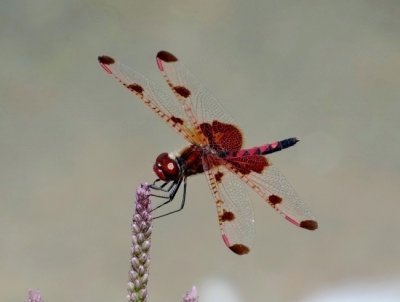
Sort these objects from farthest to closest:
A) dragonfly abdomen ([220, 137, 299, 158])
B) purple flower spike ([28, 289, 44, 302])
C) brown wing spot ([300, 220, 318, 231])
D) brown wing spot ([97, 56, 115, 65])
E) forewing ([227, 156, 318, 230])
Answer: dragonfly abdomen ([220, 137, 299, 158])
forewing ([227, 156, 318, 230])
brown wing spot ([97, 56, 115, 65])
brown wing spot ([300, 220, 318, 231])
purple flower spike ([28, 289, 44, 302])

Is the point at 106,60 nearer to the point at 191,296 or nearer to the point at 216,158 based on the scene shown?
the point at 216,158

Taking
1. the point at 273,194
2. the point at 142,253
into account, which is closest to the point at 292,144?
the point at 273,194

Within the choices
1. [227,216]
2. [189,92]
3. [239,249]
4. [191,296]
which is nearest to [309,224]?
[239,249]

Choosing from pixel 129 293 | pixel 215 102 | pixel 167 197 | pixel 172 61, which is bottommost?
pixel 129 293

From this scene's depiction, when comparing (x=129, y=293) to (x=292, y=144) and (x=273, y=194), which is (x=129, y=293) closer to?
(x=273, y=194)

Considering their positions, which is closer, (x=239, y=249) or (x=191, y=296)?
(x=191, y=296)

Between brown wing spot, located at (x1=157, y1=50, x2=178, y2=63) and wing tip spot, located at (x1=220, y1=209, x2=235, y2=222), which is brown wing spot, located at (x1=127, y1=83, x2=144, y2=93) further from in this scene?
wing tip spot, located at (x1=220, y1=209, x2=235, y2=222)

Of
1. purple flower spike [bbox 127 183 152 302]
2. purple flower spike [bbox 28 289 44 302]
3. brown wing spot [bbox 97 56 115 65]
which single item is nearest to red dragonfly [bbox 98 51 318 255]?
brown wing spot [bbox 97 56 115 65]
